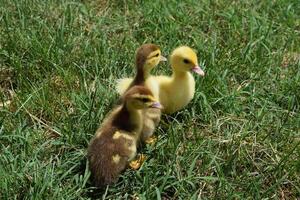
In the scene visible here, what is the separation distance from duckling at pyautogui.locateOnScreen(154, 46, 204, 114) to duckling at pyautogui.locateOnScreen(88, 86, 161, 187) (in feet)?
1.28

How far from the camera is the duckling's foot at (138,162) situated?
327 cm

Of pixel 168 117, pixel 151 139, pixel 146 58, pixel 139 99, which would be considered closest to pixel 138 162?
pixel 151 139

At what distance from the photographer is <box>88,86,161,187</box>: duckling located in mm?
3059

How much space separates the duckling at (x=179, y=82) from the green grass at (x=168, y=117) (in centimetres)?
13

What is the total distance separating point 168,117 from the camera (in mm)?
3686

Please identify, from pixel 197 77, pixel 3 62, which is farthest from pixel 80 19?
pixel 197 77

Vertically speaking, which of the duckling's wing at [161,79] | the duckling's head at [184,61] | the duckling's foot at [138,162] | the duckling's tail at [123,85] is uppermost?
the duckling's head at [184,61]

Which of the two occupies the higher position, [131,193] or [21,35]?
[21,35]

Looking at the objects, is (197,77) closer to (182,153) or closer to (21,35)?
(182,153)

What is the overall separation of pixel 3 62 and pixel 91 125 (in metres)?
1.02

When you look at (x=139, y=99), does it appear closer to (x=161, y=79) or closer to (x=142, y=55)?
(x=142, y=55)

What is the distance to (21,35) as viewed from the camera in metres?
4.23

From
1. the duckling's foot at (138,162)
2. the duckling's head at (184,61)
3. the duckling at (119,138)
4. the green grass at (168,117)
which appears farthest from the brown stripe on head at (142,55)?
the duckling's foot at (138,162)

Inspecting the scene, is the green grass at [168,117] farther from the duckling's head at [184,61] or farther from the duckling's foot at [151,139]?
the duckling's head at [184,61]
